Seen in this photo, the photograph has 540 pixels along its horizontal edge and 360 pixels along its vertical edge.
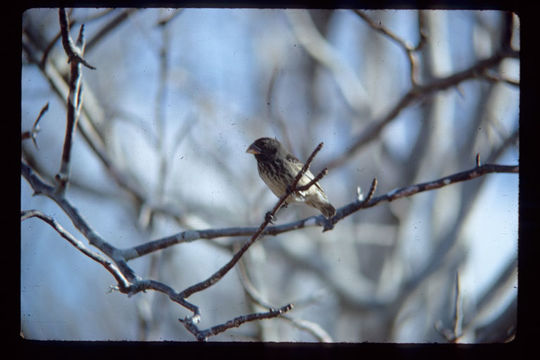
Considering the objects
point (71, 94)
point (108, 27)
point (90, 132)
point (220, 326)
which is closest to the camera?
point (220, 326)

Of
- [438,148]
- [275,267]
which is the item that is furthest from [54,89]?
[438,148]

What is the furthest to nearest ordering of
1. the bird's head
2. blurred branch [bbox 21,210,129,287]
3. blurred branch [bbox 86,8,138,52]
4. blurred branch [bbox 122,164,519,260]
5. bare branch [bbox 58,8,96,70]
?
blurred branch [bbox 86,8,138,52], the bird's head, blurred branch [bbox 122,164,519,260], bare branch [bbox 58,8,96,70], blurred branch [bbox 21,210,129,287]

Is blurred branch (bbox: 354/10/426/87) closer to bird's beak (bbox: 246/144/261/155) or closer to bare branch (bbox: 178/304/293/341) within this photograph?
bird's beak (bbox: 246/144/261/155)

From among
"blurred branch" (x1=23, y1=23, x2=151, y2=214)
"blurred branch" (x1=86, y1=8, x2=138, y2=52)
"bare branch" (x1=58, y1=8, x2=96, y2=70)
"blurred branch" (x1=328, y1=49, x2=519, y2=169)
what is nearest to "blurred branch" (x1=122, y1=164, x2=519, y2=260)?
"bare branch" (x1=58, y1=8, x2=96, y2=70)

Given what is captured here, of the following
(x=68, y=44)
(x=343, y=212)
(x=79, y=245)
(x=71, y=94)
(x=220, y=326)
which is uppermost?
(x=68, y=44)

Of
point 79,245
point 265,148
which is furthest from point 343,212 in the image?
point 79,245

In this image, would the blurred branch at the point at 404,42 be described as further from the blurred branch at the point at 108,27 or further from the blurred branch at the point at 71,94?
the blurred branch at the point at 108,27

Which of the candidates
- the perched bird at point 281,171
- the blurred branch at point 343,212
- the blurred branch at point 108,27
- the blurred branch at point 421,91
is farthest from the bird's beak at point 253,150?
the blurred branch at point 108,27

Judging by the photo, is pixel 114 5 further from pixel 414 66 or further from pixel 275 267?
pixel 275 267

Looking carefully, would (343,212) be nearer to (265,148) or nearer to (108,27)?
(265,148)
